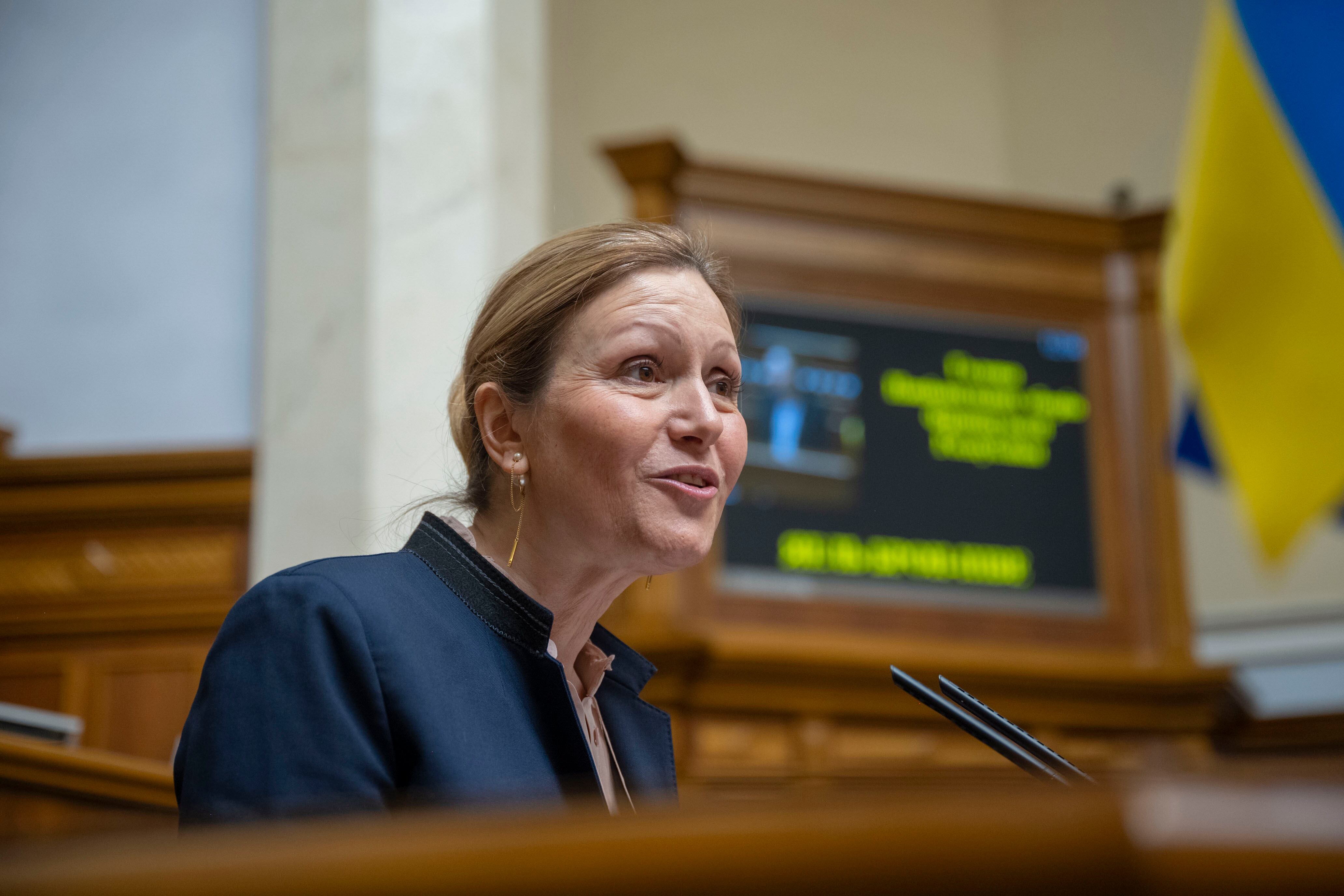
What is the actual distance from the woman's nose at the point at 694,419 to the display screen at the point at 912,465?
2.75 m

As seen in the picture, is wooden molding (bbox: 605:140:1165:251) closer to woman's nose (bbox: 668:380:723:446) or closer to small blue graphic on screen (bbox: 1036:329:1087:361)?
small blue graphic on screen (bbox: 1036:329:1087:361)

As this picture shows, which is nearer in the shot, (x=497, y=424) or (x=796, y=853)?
(x=796, y=853)

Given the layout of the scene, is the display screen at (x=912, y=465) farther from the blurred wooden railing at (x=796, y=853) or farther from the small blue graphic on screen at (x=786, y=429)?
the blurred wooden railing at (x=796, y=853)

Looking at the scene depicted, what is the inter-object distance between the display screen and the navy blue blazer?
288 centimetres

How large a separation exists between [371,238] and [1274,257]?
194 cm

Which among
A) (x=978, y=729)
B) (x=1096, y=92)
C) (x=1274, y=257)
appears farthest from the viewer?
(x=1096, y=92)

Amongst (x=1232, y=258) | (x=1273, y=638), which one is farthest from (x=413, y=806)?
(x=1273, y=638)

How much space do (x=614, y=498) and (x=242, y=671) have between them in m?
0.38

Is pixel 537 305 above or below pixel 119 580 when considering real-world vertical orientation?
above

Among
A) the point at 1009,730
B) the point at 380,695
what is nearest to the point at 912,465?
the point at 1009,730

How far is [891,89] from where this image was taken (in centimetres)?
720

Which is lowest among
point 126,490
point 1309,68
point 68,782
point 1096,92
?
point 68,782

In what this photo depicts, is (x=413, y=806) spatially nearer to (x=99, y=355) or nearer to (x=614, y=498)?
(x=614, y=498)

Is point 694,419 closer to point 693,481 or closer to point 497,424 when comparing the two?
point 693,481
